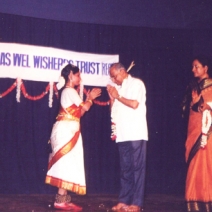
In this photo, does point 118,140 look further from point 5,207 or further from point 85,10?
point 85,10

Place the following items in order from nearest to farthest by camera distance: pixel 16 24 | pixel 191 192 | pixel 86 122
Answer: pixel 191 192
pixel 16 24
pixel 86 122

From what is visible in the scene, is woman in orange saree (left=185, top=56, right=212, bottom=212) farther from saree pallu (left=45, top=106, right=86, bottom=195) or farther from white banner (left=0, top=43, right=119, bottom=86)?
white banner (left=0, top=43, right=119, bottom=86)

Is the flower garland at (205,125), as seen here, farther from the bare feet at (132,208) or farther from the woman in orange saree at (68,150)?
the woman in orange saree at (68,150)

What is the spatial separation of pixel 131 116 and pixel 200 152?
69 centimetres

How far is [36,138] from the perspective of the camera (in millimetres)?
5668

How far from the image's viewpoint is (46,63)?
5.80 m

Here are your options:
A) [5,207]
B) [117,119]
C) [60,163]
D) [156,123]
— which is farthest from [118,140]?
[156,123]

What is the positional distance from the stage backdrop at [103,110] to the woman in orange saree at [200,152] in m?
2.00

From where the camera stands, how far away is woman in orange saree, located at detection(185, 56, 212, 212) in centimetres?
411

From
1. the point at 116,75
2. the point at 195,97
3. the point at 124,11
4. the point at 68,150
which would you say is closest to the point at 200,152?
the point at 195,97

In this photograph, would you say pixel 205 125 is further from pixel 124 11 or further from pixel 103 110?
pixel 124 11

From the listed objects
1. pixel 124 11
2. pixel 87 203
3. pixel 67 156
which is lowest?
pixel 87 203

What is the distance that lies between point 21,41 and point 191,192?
2.80 metres

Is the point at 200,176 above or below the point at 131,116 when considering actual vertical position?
below
